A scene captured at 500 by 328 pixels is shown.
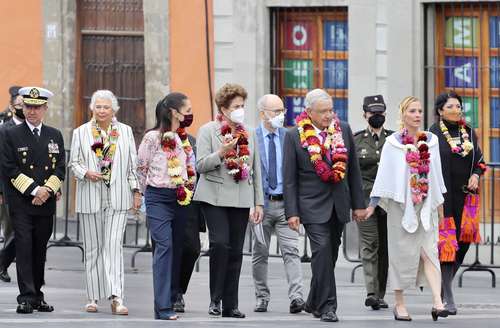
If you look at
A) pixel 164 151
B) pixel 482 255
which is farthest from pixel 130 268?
pixel 164 151

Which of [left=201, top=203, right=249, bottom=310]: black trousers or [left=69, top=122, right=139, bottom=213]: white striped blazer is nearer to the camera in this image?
[left=201, top=203, right=249, bottom=310]: black trousers

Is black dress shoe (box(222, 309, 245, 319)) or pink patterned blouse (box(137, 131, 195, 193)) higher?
pink patterned blouse (box(137, 131, 195, 193))

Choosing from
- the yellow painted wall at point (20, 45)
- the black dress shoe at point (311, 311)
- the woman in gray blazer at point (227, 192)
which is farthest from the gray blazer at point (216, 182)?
the yellow painted wall at point (20, 45)

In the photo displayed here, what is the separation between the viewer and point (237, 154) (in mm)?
16250

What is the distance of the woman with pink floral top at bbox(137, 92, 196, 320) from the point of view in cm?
1611

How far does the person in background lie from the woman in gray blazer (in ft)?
2.16

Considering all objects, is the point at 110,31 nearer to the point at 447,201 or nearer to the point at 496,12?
the point at 496,12

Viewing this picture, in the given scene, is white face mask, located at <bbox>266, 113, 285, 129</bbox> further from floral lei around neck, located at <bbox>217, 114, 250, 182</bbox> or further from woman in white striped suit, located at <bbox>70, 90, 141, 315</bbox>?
woman in white striped suit, located at <bbox>70, 90, 141, 315</bbox>

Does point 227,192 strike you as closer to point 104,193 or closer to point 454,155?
point 104,193

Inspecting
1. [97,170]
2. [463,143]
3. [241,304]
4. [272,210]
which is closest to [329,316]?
[272,210]

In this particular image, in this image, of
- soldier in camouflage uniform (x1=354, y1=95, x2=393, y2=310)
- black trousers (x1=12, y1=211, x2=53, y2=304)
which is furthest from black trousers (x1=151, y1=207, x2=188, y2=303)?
soldier in camouflage uniform (x1=354, y1=95, x2=393, y2=310)

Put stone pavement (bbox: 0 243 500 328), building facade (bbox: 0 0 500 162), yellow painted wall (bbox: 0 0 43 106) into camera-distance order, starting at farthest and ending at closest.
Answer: yellow painted wall (bbox: 0 0 43 106), building facade (bbox: 0 0 500 162), stone pavement (bbox: 0 243 500 328)

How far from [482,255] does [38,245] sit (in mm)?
6941

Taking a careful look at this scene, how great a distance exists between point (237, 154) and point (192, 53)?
8543 mm
